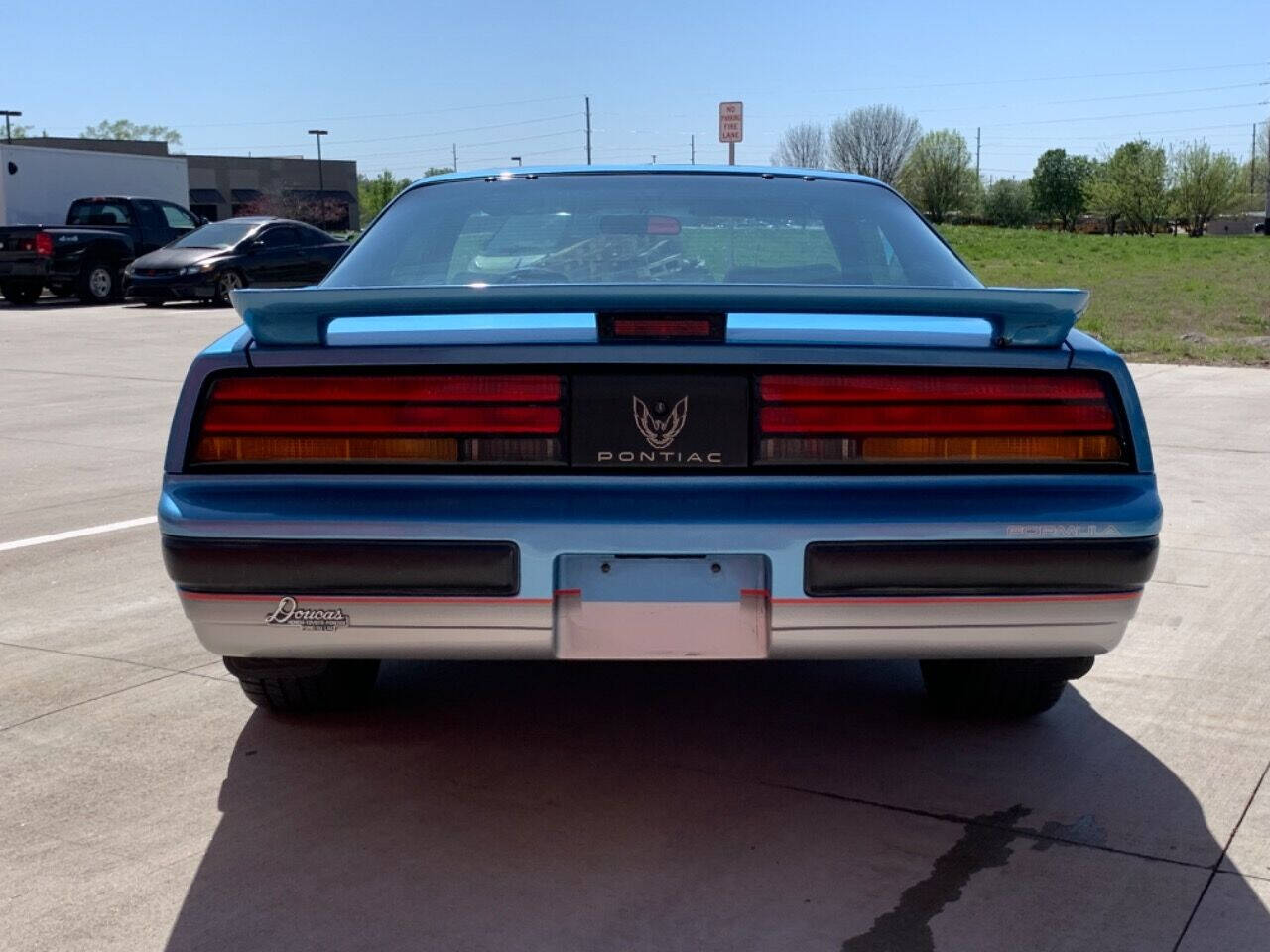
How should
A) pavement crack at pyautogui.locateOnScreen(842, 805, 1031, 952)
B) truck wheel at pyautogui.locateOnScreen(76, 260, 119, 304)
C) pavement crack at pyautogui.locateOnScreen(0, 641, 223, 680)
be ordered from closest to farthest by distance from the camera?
pavement crack at pyautogui.locateOnScreen(842, 805, 1031, 952)
pavement crack at pyautogui.locateOnScreen(0, 641, 223, 680)
truck wheel at pyautogui.locateOnScreen(76, 260, 119, 304)

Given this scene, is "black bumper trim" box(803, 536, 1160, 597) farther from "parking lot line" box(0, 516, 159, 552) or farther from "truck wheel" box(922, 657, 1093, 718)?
"parking lot line" box(0, 516, 159, 552)

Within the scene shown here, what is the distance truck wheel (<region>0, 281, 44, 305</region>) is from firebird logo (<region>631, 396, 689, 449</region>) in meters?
20.8

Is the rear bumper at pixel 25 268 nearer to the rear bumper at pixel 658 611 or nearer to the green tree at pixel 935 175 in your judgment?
the rear bumper at pixel 658 611

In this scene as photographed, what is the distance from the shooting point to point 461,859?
2.88 m

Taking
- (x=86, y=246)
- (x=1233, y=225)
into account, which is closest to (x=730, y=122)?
(x=86, y=246)

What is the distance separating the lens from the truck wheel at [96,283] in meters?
21.3

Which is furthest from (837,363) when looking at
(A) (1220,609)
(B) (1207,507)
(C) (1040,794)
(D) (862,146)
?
(D) (862,146)

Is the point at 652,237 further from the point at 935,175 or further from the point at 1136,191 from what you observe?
the point at 935,175

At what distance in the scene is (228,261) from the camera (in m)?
20.0

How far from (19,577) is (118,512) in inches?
44.3

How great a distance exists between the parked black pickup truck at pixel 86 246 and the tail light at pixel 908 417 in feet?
66.6

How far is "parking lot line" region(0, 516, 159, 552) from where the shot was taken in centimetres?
575

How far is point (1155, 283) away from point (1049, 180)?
88.2 metres

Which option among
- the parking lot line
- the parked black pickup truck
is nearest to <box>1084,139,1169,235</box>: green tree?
the parked black pickup truck
